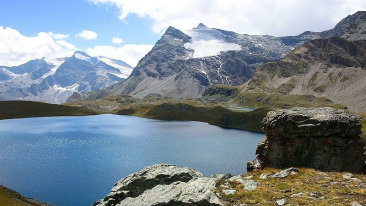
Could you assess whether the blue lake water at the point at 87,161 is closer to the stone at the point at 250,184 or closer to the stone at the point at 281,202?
the stone at the point at 250,184

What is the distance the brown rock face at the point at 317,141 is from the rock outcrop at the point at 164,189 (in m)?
7.40

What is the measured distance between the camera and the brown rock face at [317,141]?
94.2 ft

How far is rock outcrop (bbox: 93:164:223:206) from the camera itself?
16.9m

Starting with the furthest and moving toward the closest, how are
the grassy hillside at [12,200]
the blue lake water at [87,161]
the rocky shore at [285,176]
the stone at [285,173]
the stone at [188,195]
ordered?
1. the blue lake water at [87,161]
2. the grassy hillside at [12,200]
3. the stone at [285,173]
4. the rocky shore at [285,176]
5. the stone at [188,195]

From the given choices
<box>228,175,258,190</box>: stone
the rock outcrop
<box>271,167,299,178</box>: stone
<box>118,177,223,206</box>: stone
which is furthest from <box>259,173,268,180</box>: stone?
<box>118,177,223,206</box>: stone

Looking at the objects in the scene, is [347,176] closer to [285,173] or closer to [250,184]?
[285,173]

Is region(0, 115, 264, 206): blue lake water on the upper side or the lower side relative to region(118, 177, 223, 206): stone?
lower

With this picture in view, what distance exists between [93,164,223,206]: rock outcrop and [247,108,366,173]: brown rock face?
740 centimetres

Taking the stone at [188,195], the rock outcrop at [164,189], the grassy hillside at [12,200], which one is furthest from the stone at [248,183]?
the grassy hillside at [12,200]

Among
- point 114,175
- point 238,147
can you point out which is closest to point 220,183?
point 114,175

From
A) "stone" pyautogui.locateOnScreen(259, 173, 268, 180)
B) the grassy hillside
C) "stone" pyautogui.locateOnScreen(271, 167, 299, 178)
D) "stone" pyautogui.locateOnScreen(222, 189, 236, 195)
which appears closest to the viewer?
"stone" pyautogui.locateOnScreen(222, 189, 236, 195)

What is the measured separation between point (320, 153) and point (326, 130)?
2.21 metres

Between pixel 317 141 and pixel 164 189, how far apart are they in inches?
649

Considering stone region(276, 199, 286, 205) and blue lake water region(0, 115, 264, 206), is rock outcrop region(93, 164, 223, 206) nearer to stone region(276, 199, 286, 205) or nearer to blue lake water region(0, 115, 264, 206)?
stone region(276, 199, 286, 205)
